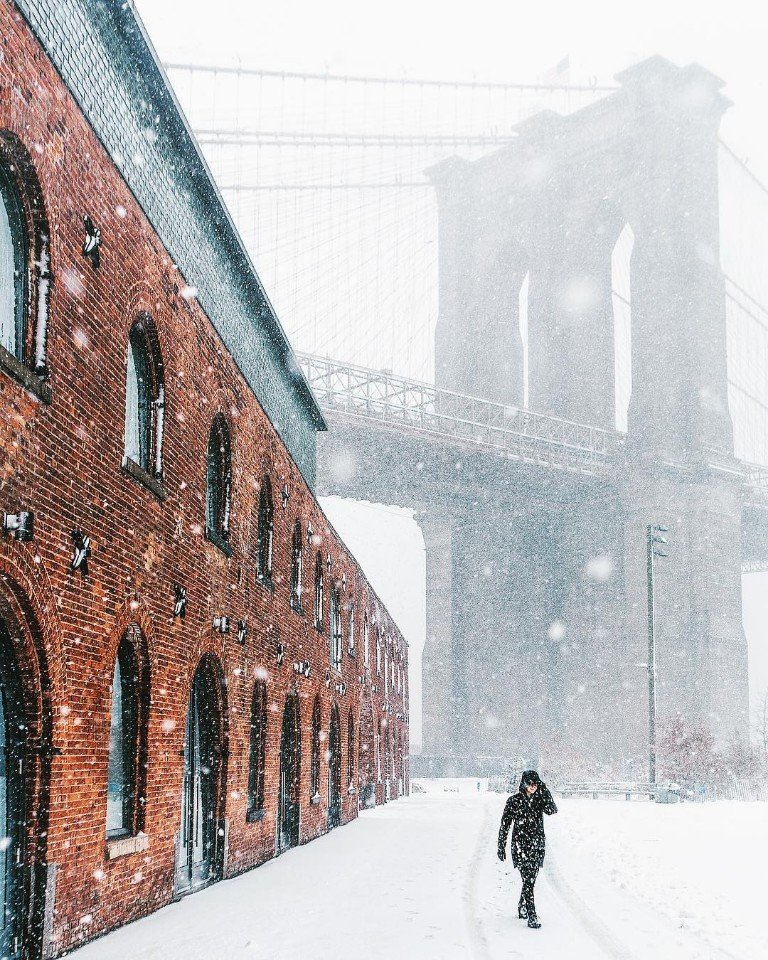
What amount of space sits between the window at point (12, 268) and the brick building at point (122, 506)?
0.05ft

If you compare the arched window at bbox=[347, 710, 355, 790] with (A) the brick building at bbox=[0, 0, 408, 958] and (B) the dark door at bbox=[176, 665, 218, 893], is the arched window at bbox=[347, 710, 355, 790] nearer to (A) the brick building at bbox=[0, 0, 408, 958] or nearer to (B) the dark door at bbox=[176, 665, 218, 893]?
(A) the brick building at bbox=[0, 0, 408, 958]

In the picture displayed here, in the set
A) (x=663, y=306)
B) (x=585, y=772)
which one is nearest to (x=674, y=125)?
(x=663, y=306)

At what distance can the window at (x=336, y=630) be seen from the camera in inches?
917

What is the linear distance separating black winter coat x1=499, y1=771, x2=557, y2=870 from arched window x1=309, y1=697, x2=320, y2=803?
30.8 feet

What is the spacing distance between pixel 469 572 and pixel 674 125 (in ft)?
89.7

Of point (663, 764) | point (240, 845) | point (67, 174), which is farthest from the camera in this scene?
point (663, 764)

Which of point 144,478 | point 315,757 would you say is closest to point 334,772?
point 315,757

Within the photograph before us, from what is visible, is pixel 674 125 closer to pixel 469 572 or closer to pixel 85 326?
pixel 469 572

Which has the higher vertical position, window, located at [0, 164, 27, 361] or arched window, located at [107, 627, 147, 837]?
→ window, located at [0, 164, 27, 361]

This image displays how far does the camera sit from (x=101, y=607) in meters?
8.55

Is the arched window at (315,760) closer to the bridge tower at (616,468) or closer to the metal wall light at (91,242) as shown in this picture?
the metal wall light at (91,242)

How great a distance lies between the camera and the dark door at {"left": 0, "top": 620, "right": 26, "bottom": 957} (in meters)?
7.18

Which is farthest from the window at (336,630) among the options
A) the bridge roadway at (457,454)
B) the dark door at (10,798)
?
the bridge roadway at (457,454)

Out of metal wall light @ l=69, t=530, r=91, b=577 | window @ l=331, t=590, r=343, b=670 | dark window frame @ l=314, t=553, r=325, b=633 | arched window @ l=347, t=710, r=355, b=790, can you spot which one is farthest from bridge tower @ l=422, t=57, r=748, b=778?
metal wall light @ l=69, t=530, r=91, b=577
